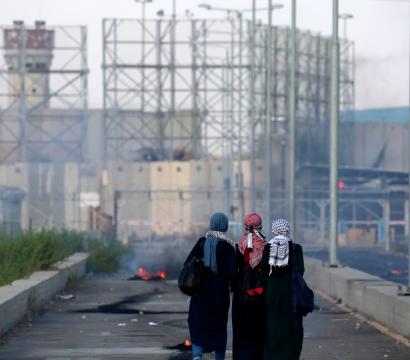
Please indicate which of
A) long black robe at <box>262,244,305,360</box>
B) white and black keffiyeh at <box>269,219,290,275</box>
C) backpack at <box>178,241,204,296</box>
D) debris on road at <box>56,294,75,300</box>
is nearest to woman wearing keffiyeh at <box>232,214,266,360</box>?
long black robe at <box>262,244,305,360</box>

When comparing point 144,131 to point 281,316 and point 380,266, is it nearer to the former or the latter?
point 380,266

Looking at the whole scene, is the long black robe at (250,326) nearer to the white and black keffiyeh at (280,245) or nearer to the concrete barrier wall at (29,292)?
A: the white and black keffiyeh at (280,245)

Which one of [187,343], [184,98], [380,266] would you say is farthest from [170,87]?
[187,343]

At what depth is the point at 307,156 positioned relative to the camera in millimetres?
94062

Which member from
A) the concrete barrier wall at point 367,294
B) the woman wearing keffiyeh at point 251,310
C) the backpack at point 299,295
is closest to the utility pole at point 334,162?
the concrete barrier wall at point 367,294

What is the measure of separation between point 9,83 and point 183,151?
1236 cm

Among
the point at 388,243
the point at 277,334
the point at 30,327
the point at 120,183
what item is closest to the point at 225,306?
the point at 277,334

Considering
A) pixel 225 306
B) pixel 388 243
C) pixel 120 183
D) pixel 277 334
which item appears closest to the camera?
pixel 277 334

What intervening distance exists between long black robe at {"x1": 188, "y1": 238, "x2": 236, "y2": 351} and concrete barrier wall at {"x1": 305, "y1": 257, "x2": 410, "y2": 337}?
4522 millimetres

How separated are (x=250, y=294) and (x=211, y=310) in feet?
3.19

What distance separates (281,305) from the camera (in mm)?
12734

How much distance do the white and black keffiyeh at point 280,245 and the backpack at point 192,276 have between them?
1.35m

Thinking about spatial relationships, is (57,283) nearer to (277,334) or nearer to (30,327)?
(30,327)

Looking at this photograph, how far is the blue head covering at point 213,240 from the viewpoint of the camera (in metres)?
13.8
